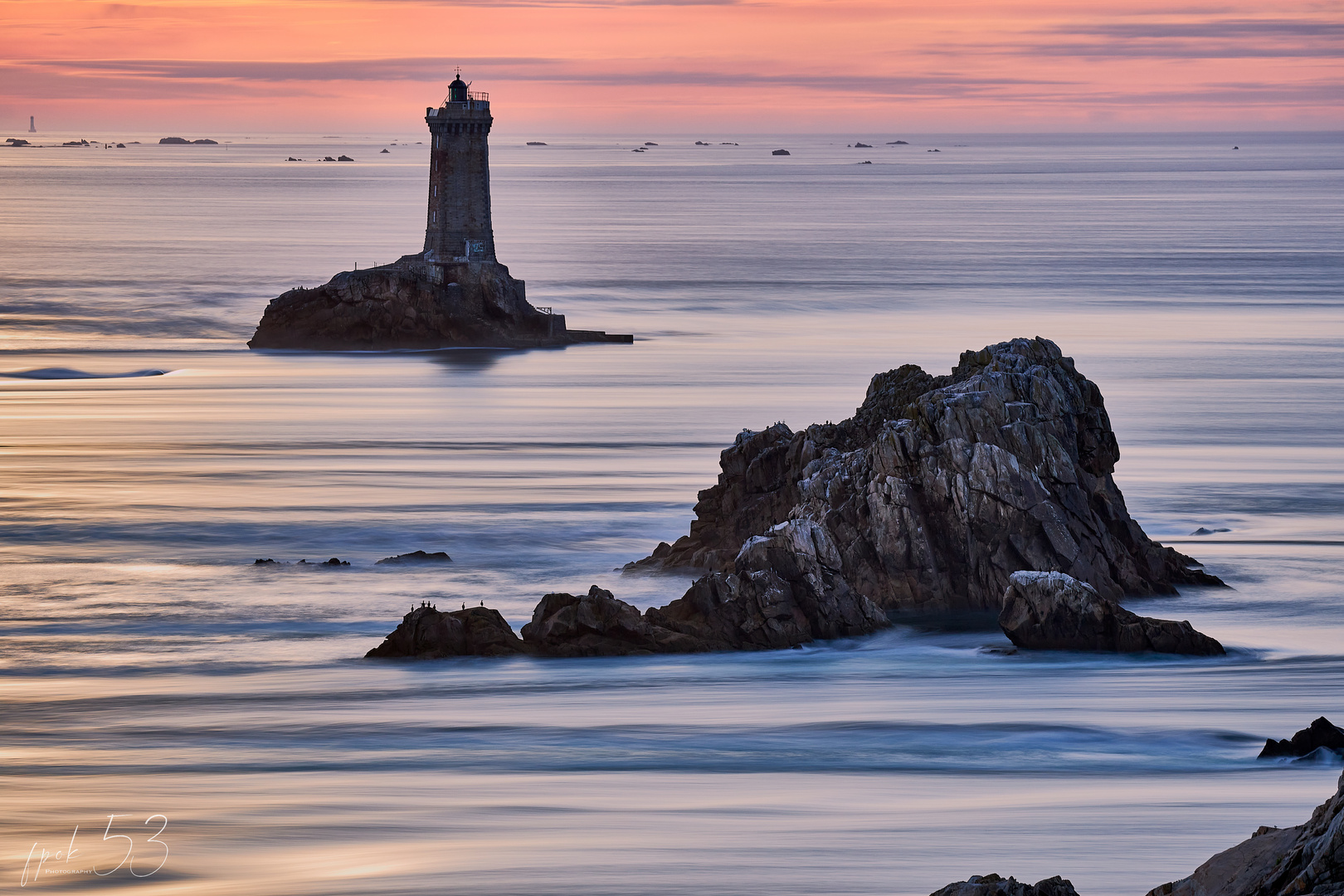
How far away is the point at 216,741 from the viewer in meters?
19.2

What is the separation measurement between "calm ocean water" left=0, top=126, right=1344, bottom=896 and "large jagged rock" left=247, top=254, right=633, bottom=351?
2.08 meters

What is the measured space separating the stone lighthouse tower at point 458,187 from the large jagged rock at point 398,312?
2.08 feet

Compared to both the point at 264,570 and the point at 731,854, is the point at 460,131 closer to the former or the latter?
Answer: the point at 264,570

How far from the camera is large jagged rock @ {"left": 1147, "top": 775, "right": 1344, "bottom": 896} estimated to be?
866 centimetres

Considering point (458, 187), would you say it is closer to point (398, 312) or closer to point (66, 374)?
point (398, 312)

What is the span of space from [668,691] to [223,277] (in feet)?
257

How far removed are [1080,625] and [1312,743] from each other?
505cm

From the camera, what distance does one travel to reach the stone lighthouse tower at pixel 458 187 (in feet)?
221

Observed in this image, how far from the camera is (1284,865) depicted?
9.06 metres
